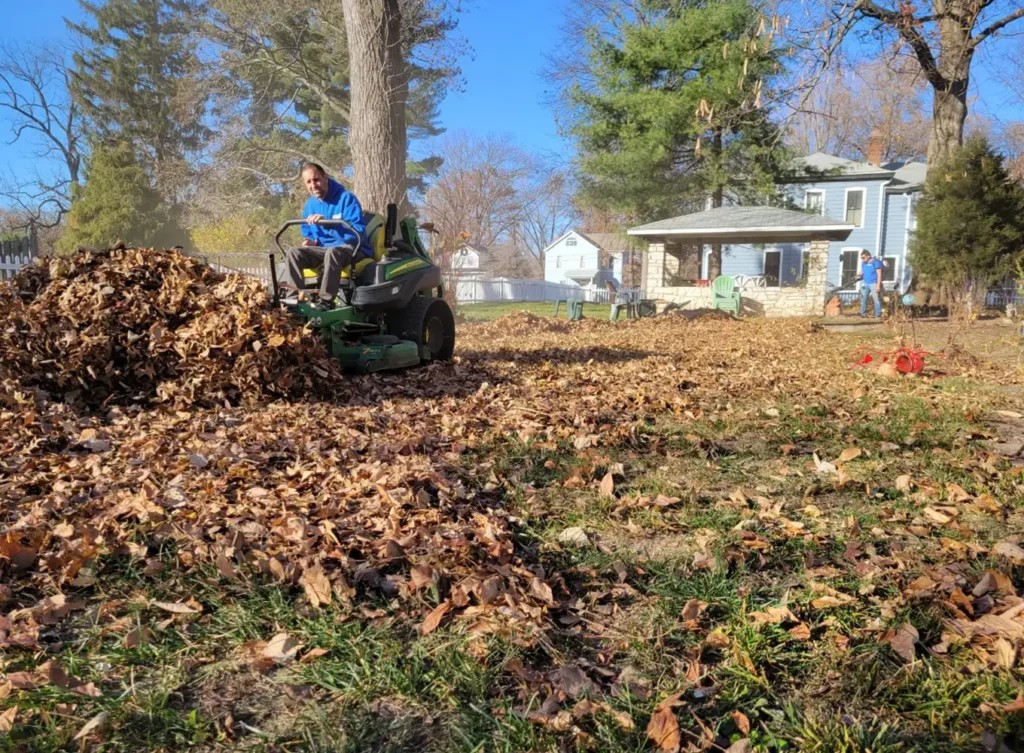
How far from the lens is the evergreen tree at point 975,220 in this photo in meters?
15.7

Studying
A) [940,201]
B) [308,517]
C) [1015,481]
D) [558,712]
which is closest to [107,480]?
[308,517]

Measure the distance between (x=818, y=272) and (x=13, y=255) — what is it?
19095mm

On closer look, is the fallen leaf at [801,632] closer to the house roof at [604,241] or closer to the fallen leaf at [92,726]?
the fallen leaf at [92,726]

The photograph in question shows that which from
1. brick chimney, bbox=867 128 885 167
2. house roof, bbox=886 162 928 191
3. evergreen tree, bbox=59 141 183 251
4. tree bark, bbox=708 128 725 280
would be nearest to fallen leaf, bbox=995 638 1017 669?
tree bark, bbox=708 128 725 280

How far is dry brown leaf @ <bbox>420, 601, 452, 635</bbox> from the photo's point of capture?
2.15 metres

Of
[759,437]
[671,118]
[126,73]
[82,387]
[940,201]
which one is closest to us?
[759,437]

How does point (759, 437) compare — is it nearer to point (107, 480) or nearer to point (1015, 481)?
point (1015, 481)

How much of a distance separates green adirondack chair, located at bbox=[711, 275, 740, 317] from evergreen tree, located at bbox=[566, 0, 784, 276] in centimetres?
530

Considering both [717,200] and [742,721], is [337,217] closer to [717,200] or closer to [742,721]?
[742,721]

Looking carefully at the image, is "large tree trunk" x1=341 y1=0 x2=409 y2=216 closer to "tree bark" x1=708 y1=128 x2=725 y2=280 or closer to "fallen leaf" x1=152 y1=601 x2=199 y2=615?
"fallen leaf" x1=152 y1=601 x2=199 y2=615

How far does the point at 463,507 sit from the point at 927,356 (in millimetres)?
7719

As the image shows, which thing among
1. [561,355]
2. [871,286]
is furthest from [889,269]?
[561,355]

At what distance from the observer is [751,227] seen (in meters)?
20.8

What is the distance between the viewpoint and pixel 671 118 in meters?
23.7
